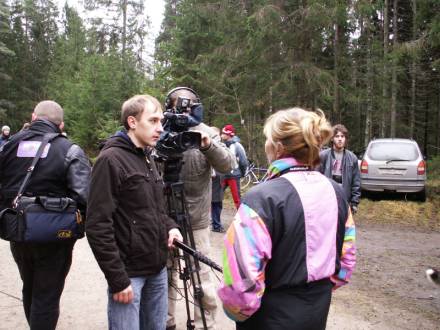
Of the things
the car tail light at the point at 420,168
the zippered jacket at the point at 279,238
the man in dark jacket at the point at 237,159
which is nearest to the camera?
the zippered jacket at the point at 279,238

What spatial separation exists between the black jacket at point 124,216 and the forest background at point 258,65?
9757mm

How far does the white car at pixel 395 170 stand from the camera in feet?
35.4

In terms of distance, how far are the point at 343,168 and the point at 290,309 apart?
A: 4.87 m

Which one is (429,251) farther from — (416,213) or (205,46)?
(205,46)

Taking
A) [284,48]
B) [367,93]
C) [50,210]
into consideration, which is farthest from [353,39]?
[50,210]

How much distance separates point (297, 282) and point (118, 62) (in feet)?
67.1

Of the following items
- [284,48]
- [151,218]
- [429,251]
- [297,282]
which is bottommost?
[429,251]

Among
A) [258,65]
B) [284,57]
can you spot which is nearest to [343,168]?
[284,57]

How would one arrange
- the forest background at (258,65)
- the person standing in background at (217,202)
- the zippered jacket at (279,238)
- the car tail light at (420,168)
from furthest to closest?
the forest background at (258,65)
the car tail light at (420,168)
the person standing in background at (217,202)
the zippered jacket at (279,238)

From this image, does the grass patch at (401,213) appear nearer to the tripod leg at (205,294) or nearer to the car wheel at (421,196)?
the car wheel at (421,196)

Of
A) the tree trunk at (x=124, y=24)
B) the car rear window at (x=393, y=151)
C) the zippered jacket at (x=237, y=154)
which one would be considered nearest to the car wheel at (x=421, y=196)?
the car rear window at (x=393, y=151)

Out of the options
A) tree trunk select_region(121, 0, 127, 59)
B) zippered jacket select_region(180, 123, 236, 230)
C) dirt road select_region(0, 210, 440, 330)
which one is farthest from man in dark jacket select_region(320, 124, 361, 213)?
tree trunk select_region(121, 0, 127, 59)

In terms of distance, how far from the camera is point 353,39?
795 inches

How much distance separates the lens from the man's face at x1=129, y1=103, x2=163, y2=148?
2.66 meters
